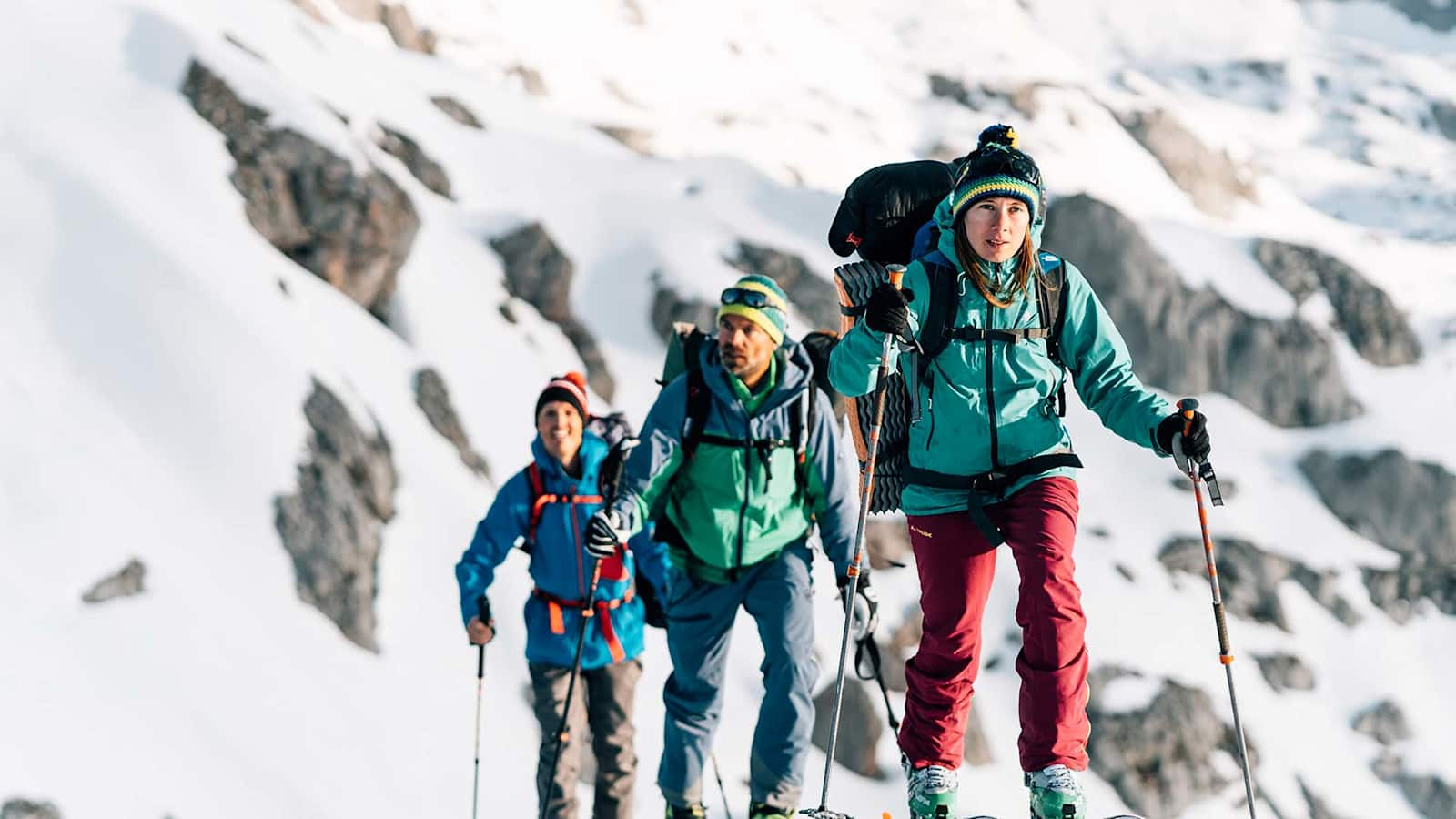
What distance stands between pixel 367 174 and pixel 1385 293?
3850 centimetres

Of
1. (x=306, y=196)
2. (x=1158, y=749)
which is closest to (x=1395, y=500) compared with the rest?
(x=1158, y=749)

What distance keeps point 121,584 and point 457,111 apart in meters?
31.9

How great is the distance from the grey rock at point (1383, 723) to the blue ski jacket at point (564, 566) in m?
33.2

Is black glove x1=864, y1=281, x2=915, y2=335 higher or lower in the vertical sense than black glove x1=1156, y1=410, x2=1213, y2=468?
higher

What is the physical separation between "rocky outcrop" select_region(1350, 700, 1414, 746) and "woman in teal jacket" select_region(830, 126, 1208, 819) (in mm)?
34274

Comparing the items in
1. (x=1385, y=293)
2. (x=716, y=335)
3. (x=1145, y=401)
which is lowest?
(x=1145, y=401)

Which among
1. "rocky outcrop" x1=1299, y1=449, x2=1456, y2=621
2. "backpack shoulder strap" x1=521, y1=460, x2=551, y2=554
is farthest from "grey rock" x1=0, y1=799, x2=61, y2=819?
"rocky outcrop" x1=1299, y1=449, x2=1456, y2=621

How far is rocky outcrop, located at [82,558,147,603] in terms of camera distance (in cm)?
1380

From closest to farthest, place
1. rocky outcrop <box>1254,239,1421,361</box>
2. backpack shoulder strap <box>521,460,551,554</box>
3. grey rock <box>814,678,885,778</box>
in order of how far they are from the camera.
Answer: backpack shoulder strap <box>521,460,551,554</box>
grey rock <box>814,678,885,778</box>
rocky outcrop <box>1254,239,1421,361</box>

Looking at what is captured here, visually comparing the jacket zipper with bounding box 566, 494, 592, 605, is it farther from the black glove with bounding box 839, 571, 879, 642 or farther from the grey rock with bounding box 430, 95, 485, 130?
the grey rock with bounding box 430, 95, 485, 130

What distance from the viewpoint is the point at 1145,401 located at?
189 inches

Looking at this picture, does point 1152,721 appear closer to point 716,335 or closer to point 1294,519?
point 1294,519

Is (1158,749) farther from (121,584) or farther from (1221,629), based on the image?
(1221,629)

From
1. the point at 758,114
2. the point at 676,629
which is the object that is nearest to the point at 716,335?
the point at 676,629
